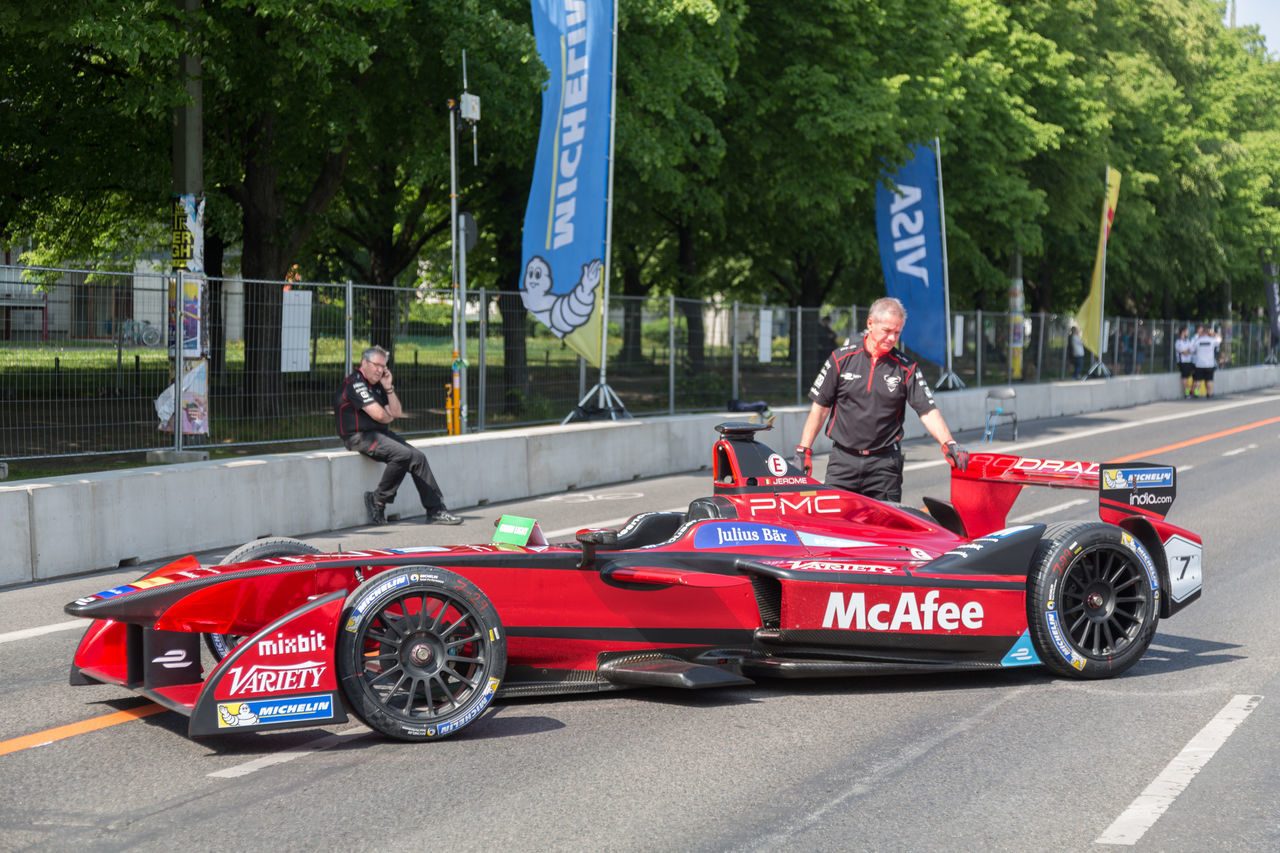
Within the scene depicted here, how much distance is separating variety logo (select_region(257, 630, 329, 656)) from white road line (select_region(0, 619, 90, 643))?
3052mm

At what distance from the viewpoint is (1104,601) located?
654 centimetres

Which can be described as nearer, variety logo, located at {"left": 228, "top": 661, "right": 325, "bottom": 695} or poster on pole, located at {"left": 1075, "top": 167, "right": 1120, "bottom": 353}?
variety logo, located at {"left": 228, "top": 661, "right": 325, "bottom": 695}

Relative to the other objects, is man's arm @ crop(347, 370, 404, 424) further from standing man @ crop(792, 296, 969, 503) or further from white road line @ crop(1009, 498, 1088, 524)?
white road line @ crop(1009, 498, 1088, 524)

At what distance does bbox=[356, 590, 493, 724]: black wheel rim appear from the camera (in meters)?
5.25

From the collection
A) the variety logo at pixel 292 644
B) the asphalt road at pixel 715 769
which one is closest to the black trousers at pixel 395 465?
the asphalt road at pixel 715 769

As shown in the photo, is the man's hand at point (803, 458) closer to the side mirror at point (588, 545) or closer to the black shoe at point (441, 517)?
the side mirror at point (588, 545)

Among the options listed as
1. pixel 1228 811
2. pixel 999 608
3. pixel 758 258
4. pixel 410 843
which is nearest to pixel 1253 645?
pixel 999 608

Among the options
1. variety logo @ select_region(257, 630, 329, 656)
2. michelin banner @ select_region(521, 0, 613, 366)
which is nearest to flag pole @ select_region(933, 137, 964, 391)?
michelin banner @ select_region(521, 0, 613, 366)

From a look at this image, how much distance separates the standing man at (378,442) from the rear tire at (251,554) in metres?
5.85

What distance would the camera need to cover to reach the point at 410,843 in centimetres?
424

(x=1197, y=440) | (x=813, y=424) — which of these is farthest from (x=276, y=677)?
(x=1197, y=440)

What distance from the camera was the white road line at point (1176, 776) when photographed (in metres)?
4.41

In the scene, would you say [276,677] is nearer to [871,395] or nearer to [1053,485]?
[871,395]

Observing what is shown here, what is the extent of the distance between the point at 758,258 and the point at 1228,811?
3315 cm
